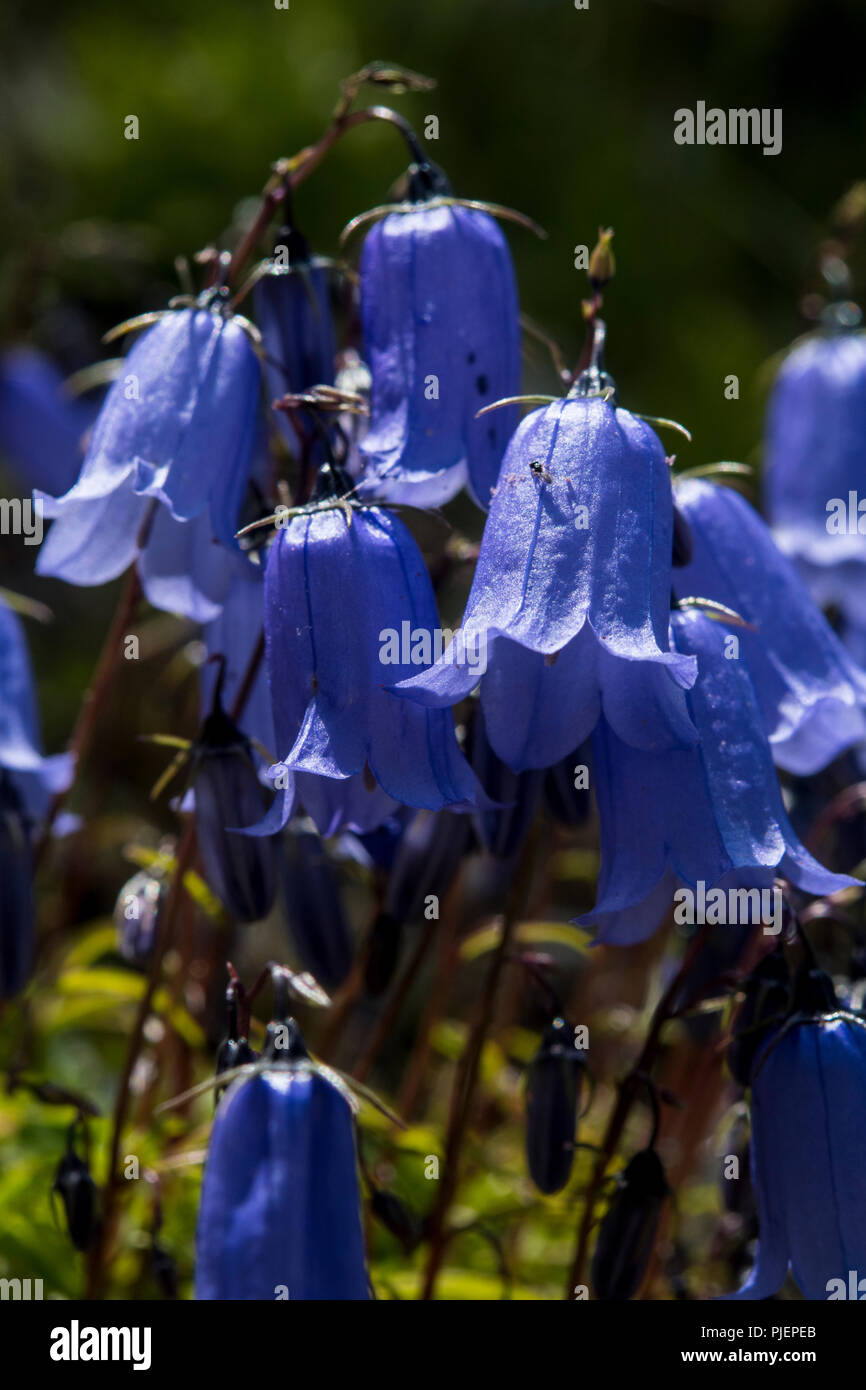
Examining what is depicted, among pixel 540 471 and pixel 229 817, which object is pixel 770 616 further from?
pixel 229 817

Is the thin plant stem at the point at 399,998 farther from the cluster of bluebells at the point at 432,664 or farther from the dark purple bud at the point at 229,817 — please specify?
the dark purple bud at the point at 229,817

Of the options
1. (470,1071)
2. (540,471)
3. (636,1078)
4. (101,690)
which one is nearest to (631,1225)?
(636,1078)

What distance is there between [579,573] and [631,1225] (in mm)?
754

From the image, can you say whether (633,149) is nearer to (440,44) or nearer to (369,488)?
(440,44)

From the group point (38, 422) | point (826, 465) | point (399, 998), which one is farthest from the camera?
point (38, 422)

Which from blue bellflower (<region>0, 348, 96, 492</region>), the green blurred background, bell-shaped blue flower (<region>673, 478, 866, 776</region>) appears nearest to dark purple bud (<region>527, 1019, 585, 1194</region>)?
bell-shaped blue flower (<region>673, 478, 866, 776</region>)

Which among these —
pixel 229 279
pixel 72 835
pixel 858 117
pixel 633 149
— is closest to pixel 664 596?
pixel 229 279

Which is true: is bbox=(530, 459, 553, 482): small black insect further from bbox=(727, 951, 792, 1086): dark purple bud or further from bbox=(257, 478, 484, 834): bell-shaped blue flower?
bbox=(727, 951, 792, 1086): dark purple bud

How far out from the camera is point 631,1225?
1.62 m

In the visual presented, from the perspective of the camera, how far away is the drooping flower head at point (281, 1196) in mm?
1351

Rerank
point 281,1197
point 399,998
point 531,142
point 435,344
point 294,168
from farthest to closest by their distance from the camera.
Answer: point 531,142, point 399,998, point 294,168, point 435,344, point 281,1197

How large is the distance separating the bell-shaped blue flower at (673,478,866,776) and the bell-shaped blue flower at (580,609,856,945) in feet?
0.74

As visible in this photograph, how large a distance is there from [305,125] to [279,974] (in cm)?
488

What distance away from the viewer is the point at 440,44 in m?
6.10
